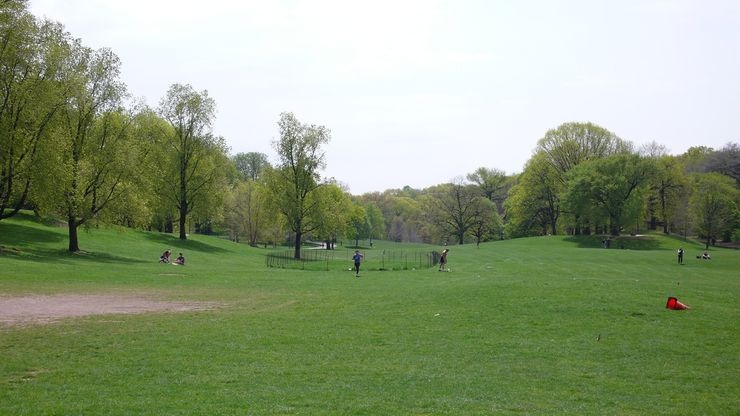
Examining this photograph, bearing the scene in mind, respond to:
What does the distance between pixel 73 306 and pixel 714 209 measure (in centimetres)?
8120

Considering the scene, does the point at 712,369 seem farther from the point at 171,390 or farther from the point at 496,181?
the point at 496,181

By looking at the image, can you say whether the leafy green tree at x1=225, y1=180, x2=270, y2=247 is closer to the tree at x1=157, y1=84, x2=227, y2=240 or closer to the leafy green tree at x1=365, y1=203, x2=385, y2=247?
the tree at x1=157, y1=84, x2=227, y2=240

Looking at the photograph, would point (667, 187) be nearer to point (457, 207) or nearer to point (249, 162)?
point (457, 207)

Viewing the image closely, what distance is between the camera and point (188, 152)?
6328 centimetres

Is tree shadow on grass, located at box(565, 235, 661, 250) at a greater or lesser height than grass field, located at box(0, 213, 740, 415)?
greater

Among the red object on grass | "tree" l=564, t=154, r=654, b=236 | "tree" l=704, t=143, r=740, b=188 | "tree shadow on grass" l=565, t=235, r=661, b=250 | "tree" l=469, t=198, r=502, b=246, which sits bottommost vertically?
the red object on grass

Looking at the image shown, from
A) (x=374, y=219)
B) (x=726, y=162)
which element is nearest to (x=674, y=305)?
(x=726, y=162)

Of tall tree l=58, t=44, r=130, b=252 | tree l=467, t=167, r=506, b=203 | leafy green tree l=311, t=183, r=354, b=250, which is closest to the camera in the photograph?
tall tree l=58, t=44, r=130, b=252

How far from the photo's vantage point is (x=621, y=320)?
1928 cm

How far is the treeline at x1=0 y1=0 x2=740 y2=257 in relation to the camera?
36188mm

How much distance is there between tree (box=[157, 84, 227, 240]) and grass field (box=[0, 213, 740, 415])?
113 feet

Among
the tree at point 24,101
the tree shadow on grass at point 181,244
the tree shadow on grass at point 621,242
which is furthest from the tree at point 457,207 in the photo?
the tree at point 24,101

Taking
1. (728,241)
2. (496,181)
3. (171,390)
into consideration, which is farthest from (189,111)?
(728,241)

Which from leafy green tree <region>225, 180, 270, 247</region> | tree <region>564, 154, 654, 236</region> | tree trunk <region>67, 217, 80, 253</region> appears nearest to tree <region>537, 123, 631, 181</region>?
tree <region>564, 154, 654, 236</region>
